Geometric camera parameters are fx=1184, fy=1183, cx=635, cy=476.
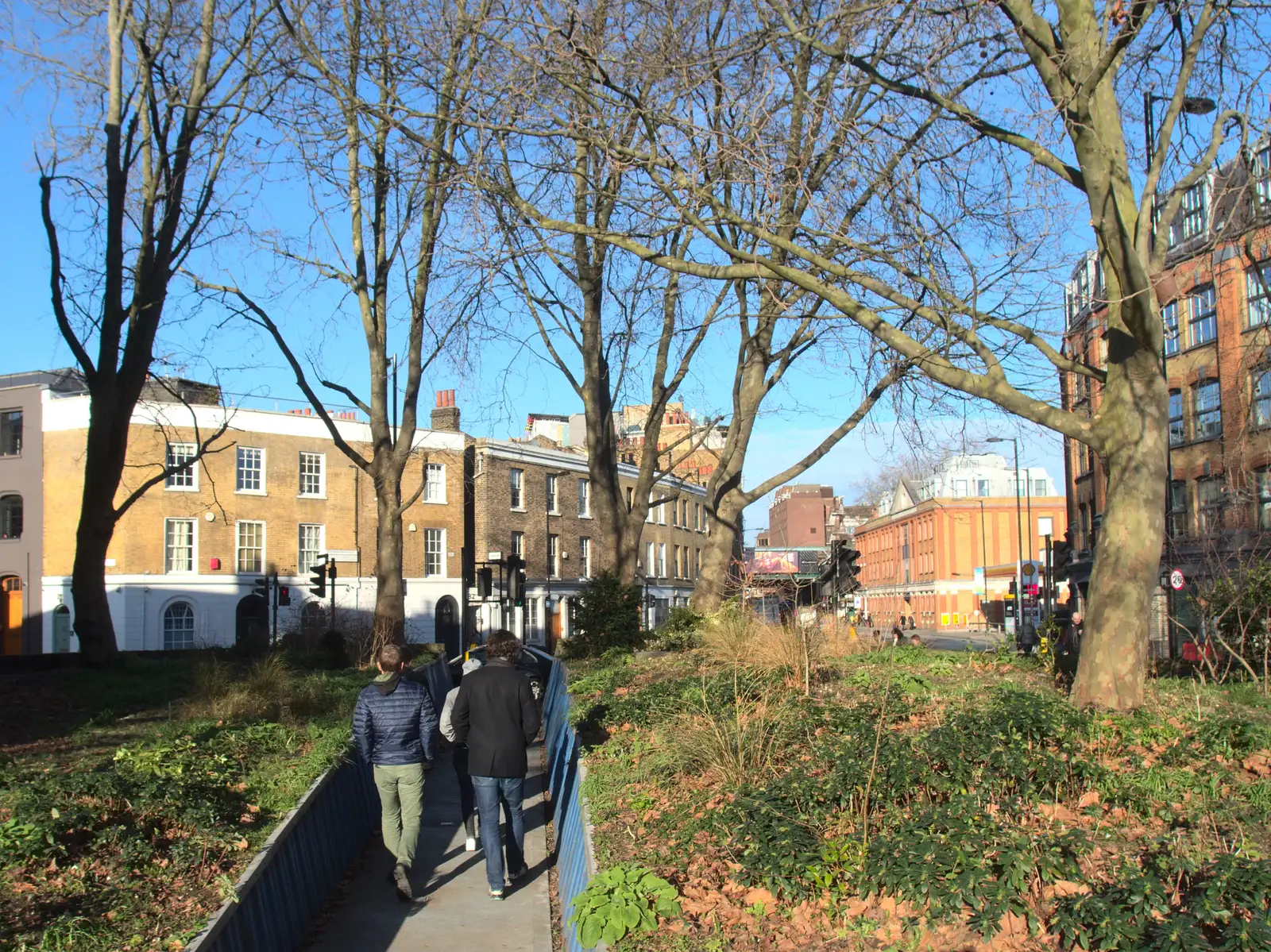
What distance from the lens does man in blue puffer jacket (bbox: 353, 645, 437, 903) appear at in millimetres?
8289

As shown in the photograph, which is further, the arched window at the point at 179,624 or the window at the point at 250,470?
the window at the point at 250,470

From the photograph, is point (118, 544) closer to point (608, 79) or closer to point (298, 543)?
point (298, 543)

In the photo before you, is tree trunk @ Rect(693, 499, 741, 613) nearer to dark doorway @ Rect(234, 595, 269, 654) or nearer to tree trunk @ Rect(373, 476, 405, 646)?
tree trunk @ Rect(373, 476, 405, 646)

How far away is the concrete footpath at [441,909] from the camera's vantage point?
730 cm

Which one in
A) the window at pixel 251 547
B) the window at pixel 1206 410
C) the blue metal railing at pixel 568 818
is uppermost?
the window at pixel 1206 410

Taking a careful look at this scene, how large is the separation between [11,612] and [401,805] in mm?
40903

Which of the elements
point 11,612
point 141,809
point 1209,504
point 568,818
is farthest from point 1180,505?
point 11,612

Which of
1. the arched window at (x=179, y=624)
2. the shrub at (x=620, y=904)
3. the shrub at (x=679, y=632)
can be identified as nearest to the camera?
the shrub at (x=620, y=904)

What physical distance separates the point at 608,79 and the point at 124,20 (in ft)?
34.4

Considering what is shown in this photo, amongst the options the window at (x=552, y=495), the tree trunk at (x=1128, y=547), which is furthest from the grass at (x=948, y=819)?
the window at (x=552, y=495)

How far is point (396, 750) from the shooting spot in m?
8.30

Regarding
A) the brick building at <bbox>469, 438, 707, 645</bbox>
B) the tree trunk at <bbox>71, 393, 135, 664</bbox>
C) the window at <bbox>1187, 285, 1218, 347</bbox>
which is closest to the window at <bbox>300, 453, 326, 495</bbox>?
the brick building at <bbox>469, 438, 707, 645</bbox>

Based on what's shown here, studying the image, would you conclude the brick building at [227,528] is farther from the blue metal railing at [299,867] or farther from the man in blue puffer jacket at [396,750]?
the man in blue puffer jacket at [396,750]

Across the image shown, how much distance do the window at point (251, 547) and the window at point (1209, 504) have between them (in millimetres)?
32566
